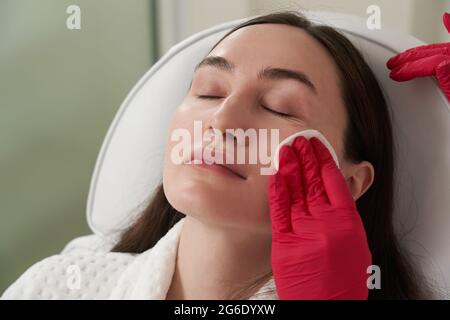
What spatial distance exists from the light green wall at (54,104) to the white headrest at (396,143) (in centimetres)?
29

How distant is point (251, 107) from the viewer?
0.85 meters

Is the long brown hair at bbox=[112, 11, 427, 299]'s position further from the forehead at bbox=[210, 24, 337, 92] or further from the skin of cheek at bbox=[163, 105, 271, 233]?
the skin of cheek at bbox=[163, 105, 271, 233]

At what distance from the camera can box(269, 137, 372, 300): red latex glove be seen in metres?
0.74

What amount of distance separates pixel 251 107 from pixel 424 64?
352 millimetres

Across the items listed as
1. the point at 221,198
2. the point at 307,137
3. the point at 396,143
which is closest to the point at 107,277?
the point at 221,198

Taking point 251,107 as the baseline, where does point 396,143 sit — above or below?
below

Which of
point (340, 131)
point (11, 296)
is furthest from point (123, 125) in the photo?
point (340, 131)

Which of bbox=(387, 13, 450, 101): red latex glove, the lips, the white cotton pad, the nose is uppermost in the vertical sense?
bbox=(387, 13, 450, 101): red latex glove

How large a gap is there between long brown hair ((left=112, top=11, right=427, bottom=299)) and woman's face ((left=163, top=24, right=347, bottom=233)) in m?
0.03

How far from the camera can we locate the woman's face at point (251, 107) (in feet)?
2.61

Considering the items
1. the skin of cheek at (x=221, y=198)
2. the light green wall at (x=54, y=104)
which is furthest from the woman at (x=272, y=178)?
the light green wall at (x=54, y=104)

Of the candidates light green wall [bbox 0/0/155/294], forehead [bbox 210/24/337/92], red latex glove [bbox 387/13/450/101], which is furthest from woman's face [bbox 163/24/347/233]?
light green wall [bbox 0/0/155/294]

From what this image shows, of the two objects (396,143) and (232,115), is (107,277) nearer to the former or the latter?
(232,115)
